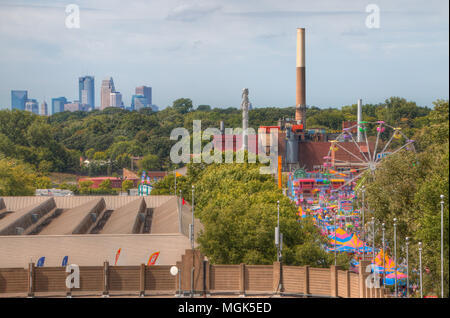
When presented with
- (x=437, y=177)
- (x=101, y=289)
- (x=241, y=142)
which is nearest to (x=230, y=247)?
(x=101, y=289)

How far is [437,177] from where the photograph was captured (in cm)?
3266

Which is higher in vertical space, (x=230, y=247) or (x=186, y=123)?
(x=186, y=123)

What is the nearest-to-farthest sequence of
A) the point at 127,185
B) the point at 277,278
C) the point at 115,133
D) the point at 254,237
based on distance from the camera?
the point at 277,278
the point at 254,237
the point at 127,185
the point at 115,133

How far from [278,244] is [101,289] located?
313 inches

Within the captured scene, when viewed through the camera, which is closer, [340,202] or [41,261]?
[41,261]

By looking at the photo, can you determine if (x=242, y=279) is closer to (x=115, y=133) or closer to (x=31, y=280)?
(x=31, y=280)

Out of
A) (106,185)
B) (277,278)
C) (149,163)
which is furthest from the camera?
(149,163)

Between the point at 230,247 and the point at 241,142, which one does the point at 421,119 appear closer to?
the point at 241,142

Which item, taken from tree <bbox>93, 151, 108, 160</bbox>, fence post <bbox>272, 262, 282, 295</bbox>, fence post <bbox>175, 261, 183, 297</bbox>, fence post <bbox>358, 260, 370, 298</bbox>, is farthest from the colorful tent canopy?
tree <bbox>93, 151, 108, 160</bbox>

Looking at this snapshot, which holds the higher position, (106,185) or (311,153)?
(311,153)

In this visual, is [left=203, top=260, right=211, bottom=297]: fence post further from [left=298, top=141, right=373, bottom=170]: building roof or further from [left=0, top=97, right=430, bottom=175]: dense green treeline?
[left=0, top=97, right=430, bottom=175]: dense green treeline

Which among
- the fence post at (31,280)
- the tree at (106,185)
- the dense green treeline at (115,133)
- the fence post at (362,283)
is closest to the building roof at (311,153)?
the dense green treeline at (115,133)

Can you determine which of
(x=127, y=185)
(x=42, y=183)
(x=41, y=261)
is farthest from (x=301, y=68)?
(x=41, y=261)

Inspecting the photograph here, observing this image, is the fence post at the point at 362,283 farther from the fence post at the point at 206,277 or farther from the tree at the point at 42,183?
the tree at the point at 42,183
